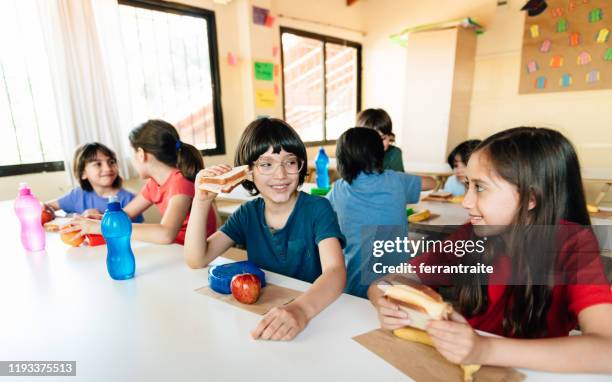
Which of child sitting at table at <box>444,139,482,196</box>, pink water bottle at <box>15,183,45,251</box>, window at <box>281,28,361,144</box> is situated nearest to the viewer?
pink water bottle at <box>15,183,45,251</box>

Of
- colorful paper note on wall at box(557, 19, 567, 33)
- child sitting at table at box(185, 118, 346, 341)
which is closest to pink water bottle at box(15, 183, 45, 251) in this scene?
child sitting at table at box(185, 118, 346, 341)

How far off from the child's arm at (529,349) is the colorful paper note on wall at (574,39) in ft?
14.4

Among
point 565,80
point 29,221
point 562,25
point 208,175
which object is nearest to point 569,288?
point 208,175

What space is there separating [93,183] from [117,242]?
1228 millimetres

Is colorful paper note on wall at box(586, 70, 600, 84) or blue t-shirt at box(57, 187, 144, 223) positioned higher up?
colorful paper note on wall at box(586, 70, 600, 84)

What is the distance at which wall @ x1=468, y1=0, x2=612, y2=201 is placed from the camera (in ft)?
12.9

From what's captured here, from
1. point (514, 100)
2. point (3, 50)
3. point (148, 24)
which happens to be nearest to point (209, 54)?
point (148, 24)

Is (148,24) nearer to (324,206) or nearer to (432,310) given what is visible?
(324,206)

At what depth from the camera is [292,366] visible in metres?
0.68

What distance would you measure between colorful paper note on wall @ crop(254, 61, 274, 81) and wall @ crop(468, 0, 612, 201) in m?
2.62

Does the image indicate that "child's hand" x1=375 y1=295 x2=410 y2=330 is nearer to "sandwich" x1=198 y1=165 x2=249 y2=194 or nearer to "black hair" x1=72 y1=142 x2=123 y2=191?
"sandwich" x1=198 y1=165 x2=249 y2=194

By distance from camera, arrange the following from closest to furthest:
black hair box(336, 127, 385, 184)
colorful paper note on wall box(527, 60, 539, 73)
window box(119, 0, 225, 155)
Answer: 1. black hair box(336, 127, 385, 184)
2. window box(119, 0, 225, 155)
3. colorful paper note on wall box(527, 60, 539, 73)

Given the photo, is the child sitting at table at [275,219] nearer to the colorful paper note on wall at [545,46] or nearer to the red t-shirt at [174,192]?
the red t-shirt at [174,192]

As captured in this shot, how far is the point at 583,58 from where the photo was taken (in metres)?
3.87
